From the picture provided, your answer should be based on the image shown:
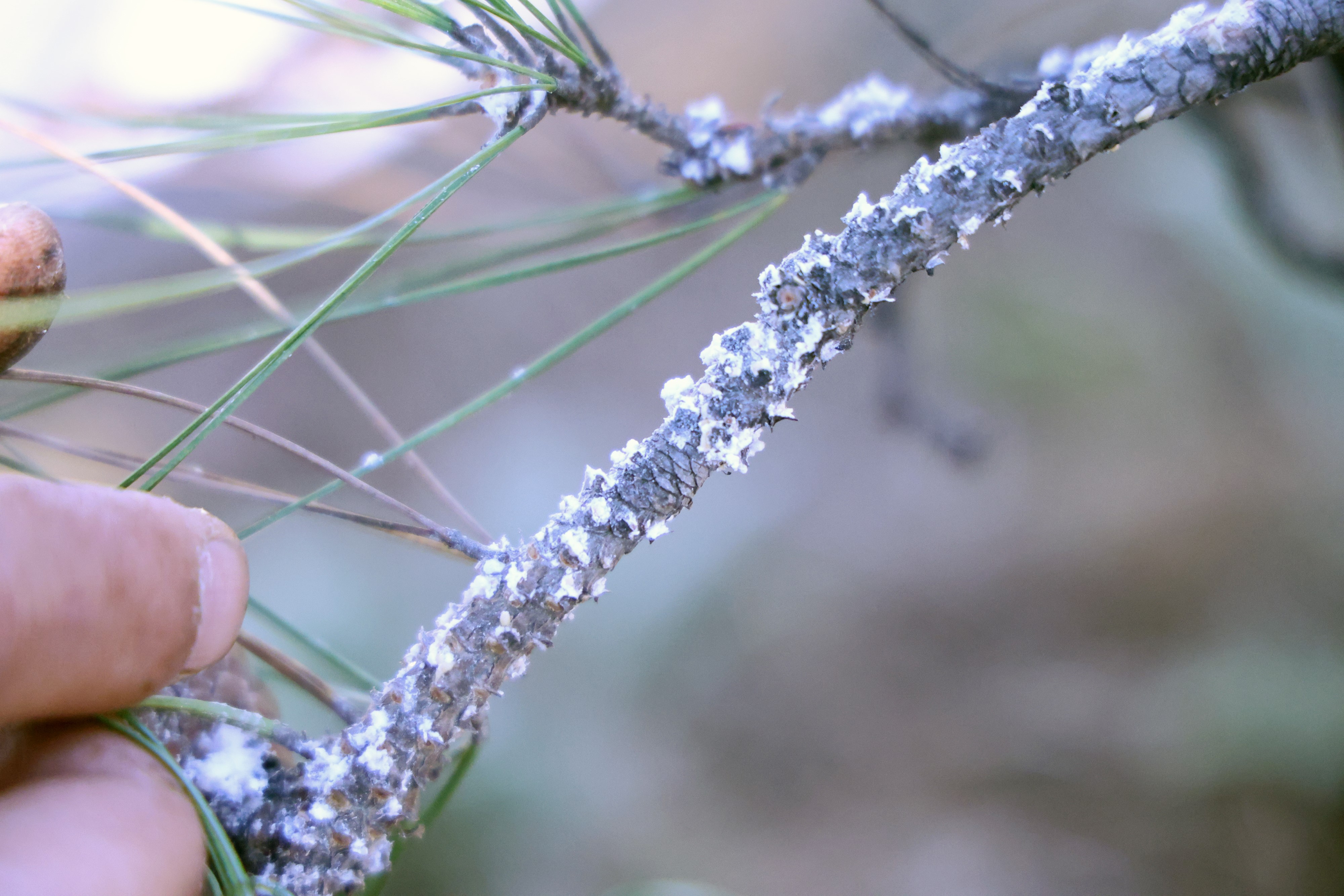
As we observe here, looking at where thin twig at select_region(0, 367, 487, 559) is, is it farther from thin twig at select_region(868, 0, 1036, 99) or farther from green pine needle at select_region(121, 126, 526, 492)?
thin twig at select_region(868, 0, 1036, 99)

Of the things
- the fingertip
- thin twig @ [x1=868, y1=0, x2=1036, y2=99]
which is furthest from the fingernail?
thin twig @ [x1=868, y1=0, x2=1036, y2=99]

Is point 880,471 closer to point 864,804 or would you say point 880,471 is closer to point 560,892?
point 864,804

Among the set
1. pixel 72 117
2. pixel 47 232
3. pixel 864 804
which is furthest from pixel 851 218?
pixel 864 804

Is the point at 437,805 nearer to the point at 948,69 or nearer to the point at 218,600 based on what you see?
the point at 218,600

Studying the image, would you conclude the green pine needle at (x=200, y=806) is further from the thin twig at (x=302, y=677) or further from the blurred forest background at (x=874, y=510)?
the blurred forest background at (x=874, y=510)

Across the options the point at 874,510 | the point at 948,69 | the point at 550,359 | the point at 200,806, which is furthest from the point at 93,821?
the point at 874,510

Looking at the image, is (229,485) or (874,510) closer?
(229,485)
